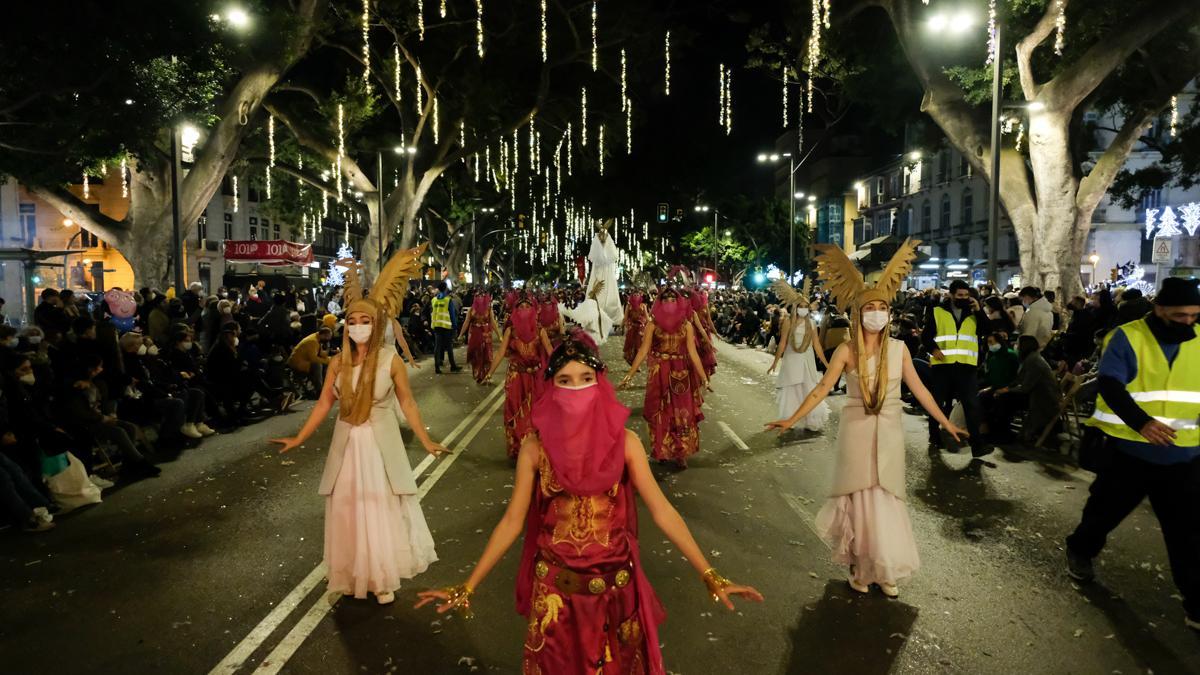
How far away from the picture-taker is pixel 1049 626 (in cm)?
486

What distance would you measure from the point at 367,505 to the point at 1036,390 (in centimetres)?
886

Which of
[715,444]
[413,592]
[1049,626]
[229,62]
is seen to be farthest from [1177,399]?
[229,62]

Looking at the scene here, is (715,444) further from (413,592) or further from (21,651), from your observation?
(21,651)

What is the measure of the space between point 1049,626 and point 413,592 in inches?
156

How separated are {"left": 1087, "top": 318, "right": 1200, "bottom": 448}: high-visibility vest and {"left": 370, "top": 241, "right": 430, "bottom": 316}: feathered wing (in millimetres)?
4621

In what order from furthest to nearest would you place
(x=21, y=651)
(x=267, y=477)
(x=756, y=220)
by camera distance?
1. (x=756, y=220)
2. (x=267, y=477)
3. (x=21, y=651)

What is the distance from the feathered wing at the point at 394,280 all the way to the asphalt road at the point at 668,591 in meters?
1.92

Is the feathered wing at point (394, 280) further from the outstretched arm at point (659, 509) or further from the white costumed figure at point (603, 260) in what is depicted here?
the white costumed figure at point (603, 260)

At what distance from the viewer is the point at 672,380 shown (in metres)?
9.39

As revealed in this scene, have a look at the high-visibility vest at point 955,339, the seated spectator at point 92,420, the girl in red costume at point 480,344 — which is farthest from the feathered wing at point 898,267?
the girl in red costume at point 480,344

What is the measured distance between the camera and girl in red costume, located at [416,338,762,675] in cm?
306

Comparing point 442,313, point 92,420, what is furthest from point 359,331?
point 442,313

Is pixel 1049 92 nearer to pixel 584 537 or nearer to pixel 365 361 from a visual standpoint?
pixel 365 361

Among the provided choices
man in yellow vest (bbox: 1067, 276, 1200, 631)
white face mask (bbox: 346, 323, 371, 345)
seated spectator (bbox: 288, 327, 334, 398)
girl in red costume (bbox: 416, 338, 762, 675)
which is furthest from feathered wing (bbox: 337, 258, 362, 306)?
seated spectator (bbox: 288, 327, 334, 398)
